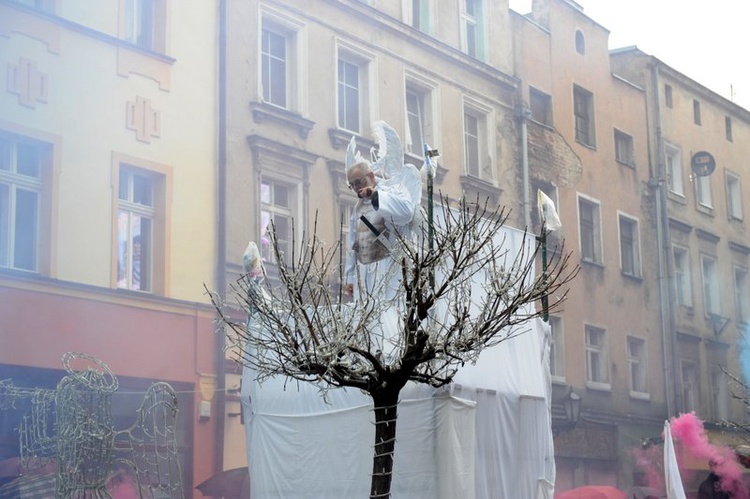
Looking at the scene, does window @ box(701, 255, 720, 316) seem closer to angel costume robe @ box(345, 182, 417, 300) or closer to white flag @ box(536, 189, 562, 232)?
white flag @ box(536, 189, 562, 232)

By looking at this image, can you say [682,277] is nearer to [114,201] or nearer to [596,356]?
[596,356]

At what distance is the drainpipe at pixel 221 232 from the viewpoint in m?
16.4

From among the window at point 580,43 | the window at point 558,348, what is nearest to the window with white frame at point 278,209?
the window at point 558,348

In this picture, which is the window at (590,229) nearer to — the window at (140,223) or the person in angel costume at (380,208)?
the window at (140,223)

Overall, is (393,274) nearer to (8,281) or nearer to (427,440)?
(427,440)

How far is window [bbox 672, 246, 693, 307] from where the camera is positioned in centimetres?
3017

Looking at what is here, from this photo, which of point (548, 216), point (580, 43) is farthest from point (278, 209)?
point (580, 43)

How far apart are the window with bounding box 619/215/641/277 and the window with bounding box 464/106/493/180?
6148 millimetres

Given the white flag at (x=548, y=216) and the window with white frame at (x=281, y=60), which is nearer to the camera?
the white flag at (x=548, y=216)

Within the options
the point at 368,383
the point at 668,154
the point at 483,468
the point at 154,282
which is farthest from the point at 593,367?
the point at 368,383

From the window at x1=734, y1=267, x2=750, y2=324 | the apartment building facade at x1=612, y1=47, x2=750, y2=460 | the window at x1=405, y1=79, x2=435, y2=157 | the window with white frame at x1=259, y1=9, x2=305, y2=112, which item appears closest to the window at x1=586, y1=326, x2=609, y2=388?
the apartment building facade at x1=612, y1=47, x2=750, y2=460

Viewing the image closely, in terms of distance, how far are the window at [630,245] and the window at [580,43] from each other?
3.80 m

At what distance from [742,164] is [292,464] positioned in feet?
90.4

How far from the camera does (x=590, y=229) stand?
27.3 meters
